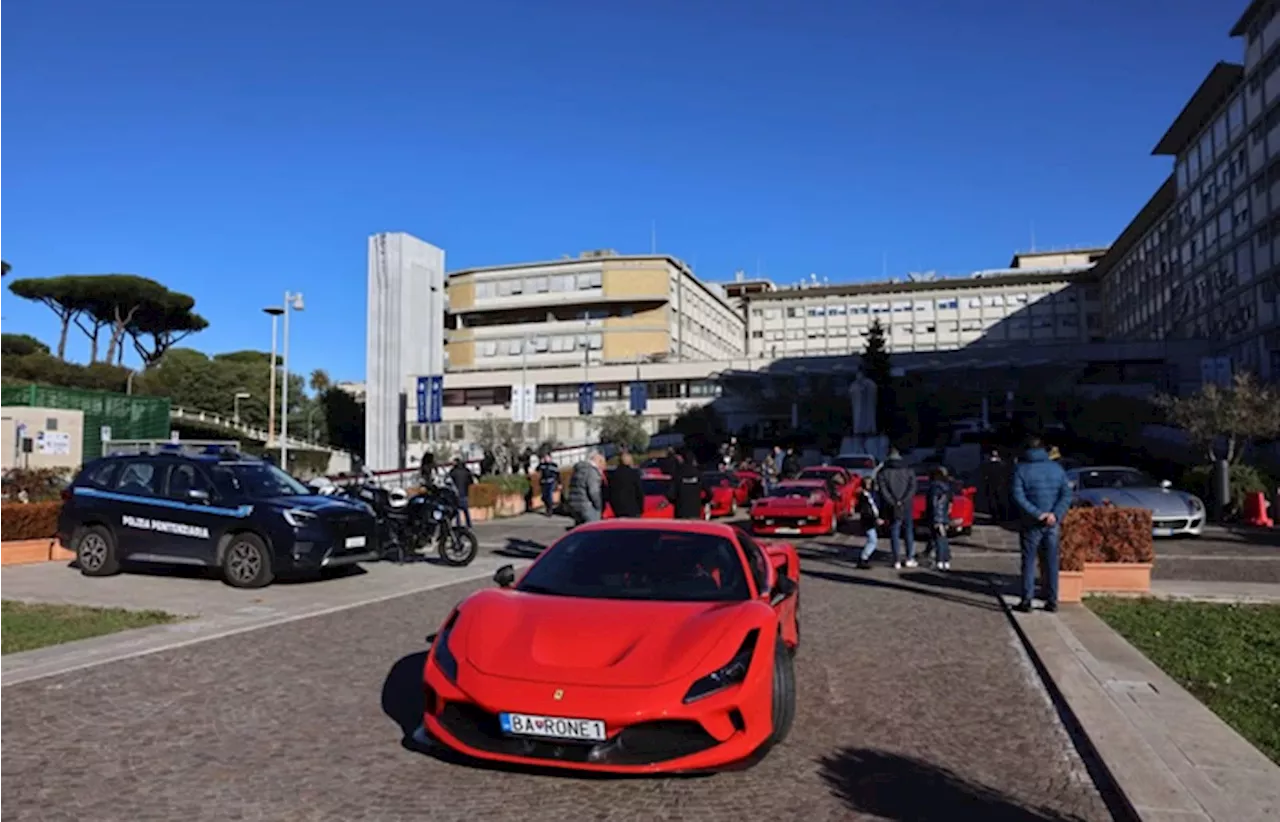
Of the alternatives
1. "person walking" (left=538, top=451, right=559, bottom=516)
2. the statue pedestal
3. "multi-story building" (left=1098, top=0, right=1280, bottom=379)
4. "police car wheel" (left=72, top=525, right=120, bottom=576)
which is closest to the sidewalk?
"police car wheel" (left=72, top=525, right=120, bottom=576)

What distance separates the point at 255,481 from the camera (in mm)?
12992

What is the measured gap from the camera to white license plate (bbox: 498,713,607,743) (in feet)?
14.8

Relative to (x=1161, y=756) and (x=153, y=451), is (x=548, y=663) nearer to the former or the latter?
(x=1161, y=756)

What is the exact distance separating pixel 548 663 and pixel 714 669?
0.79 m

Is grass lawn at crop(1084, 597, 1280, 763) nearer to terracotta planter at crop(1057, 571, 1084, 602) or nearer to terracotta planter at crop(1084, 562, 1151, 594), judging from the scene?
terracotta planter at crop(1057, 571, 1084, 602)

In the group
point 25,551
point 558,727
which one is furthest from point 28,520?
point 558,727

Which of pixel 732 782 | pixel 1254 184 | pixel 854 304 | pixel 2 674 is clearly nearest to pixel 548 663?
pixel 732 782

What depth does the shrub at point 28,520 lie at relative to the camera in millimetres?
14797

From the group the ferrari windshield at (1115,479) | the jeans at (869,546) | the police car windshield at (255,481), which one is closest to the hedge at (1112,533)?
the jeans at (869,546)

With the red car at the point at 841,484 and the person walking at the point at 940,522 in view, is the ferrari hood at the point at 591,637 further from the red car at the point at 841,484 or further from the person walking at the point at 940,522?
the red car at the point at 841,484

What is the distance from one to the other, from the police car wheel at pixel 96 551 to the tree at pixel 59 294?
72.1 meters

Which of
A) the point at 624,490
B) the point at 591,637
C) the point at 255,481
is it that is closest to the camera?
the point at 591,637

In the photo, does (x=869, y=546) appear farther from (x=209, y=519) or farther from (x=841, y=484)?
(x=841, y=484)

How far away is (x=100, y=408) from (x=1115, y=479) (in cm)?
4306
